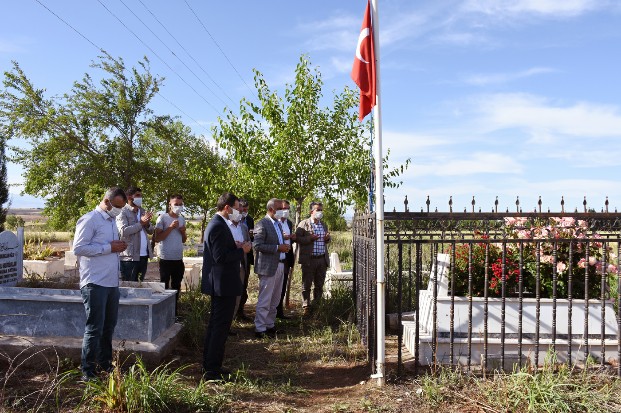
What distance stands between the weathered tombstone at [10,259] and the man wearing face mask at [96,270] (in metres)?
3.03

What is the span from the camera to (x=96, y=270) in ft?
17.1

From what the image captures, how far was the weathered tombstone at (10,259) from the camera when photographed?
25.1ft

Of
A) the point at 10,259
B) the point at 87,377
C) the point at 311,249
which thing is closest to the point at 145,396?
the point at 87,377

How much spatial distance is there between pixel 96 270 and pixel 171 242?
9.68 ft

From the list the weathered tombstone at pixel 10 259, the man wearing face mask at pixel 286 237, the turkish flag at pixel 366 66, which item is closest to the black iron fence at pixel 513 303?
the turkish flag at pixel 366 66

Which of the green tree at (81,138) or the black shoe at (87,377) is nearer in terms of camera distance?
the black shoe at (87,377)

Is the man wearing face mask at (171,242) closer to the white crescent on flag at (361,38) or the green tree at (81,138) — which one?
the white crescent on flag at (361,38)

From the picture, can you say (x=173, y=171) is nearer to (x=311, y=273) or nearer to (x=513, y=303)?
(x=311, y=273)

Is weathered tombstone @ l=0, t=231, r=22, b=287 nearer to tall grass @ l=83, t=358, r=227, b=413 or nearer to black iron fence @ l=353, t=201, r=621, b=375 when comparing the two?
tall grass @ l=83, t=358, r=227, b=413

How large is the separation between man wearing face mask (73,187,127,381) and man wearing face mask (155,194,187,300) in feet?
8.84

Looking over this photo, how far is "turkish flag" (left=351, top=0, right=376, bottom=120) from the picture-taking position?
5430 millimetres

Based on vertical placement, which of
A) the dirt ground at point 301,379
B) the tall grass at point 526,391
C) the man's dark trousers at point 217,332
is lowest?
the dirt ground at point 301,379

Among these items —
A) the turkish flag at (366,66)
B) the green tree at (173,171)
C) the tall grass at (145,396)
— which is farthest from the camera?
the green tree at (173,171)

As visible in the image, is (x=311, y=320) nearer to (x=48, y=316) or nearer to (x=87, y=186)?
(x=48, y=316)
